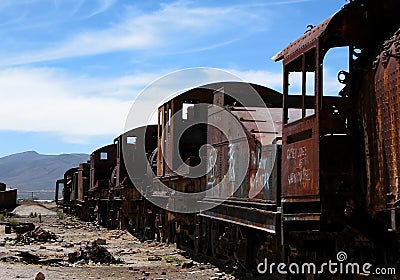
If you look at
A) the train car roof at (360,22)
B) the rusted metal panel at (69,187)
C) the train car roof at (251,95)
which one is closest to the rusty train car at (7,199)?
the rusted metal panel at (69,187)

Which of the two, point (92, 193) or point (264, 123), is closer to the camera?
point (264, 123)

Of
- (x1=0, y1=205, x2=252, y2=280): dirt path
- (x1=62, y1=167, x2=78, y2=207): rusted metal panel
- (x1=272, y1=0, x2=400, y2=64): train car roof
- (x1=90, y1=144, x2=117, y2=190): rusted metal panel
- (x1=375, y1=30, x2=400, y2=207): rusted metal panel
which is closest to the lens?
(x1=375, y1=30, x2=400, y2=207): rusted metal panel

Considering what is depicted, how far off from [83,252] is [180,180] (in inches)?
113

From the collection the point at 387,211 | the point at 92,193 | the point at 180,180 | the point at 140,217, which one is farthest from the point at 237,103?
the point at 92,193

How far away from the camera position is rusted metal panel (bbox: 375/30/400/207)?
6.39 m

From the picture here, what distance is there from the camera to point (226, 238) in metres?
12.3

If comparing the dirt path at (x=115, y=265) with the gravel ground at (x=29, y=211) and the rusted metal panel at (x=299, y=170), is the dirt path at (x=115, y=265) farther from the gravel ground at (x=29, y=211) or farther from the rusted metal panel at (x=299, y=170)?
the gravel ground at (x=29, y=211)

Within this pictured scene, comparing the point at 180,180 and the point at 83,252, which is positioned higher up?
the point at 180,180

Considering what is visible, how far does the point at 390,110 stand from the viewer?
21.4 ft

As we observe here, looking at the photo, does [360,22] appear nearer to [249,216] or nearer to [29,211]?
[249,216]

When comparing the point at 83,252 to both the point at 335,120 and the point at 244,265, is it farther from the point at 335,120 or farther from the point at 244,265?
the point at 335,120

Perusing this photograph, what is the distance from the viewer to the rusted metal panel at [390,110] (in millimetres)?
6387

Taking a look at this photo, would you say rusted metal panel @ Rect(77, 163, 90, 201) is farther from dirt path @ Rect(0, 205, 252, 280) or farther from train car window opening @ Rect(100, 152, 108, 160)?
dirt path @ Rect(0, 205, 252, 280)

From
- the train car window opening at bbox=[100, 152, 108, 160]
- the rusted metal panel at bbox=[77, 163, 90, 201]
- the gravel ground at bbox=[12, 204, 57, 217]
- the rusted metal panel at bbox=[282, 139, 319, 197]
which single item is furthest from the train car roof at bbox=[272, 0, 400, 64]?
the gravel ground at bbox=[12, 204, 57, 217]
